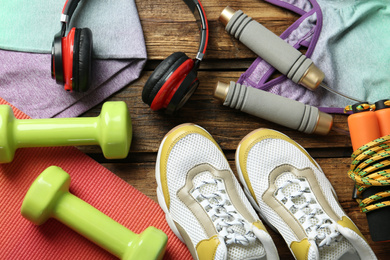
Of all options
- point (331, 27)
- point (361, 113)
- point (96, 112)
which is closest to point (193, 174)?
point (96, 112)

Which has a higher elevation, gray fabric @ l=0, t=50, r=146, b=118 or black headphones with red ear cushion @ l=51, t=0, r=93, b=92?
black headphones with red ear cushion @ l=51, t=0, r=93, b=92

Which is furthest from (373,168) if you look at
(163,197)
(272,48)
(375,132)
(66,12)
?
(66,12)

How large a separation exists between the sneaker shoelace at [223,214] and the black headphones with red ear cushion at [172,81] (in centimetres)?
19

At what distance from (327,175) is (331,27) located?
34cm

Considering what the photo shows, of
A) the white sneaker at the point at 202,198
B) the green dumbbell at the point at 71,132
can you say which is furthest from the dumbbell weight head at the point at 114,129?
the white sneaker at the point at 202,198

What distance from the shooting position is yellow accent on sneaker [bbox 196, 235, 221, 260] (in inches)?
28.3

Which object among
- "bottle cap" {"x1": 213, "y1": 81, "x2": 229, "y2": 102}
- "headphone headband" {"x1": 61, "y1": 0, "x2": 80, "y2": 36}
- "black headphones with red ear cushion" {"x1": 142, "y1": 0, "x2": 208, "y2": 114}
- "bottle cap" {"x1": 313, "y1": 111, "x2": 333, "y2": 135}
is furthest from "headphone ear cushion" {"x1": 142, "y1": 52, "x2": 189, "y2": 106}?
"bottle cap" {"x1": 313, "y1": 111, "x2": 333, "y2": 135}

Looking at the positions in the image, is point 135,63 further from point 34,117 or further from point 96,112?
point 34,117

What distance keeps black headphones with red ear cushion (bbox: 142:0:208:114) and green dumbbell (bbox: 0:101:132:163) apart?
0.22 ft

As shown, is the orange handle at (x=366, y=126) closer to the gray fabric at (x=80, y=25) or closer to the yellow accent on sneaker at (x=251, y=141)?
the yellow accent on sneaker at (x=251, y=141)

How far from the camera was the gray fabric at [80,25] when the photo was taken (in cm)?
81

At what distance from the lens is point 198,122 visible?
84 cm

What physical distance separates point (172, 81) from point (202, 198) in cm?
25

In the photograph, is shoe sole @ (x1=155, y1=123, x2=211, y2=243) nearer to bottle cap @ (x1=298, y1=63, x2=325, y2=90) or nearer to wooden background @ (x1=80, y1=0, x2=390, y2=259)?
wooden background @ (x1=80, y1=0, x2=390, y2=259)
